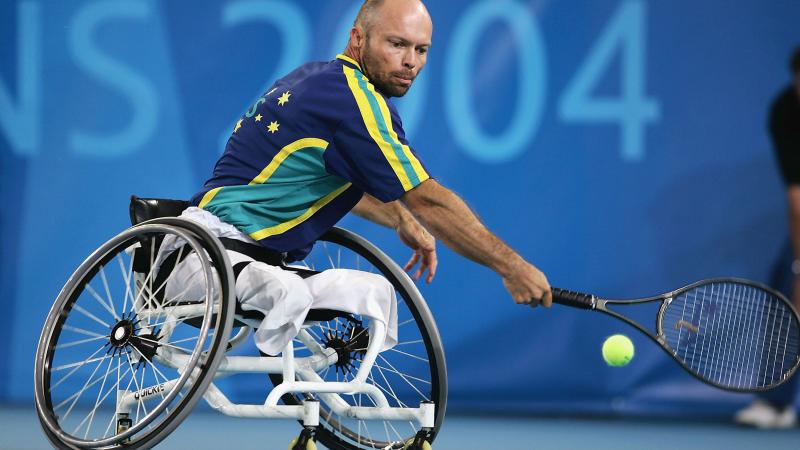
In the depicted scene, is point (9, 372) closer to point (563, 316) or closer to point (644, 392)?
point (563, 316)

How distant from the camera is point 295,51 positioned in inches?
196

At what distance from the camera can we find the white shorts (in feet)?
8.85

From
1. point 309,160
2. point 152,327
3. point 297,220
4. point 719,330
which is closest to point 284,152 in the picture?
point 309,160

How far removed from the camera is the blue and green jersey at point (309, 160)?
2.85 metres

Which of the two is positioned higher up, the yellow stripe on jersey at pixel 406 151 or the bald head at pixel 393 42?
the bald head at pixel 393 42

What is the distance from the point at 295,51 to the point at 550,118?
1096 mm

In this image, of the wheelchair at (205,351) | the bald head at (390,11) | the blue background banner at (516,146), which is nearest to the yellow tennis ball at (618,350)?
the wheelchair at (205,351)

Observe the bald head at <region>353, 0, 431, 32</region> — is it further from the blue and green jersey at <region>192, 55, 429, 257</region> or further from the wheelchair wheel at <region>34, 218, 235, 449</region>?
the wheelchair wheel at <region>34, 218, 235, 449</region>

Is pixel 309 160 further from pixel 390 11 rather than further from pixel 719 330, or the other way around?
pixel 719 330

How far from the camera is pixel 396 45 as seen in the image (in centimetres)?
306

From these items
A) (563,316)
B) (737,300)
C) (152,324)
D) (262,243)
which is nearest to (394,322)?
(262,243)

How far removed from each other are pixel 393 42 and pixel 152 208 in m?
0.76

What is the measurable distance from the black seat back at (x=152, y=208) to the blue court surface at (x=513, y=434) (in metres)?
0.88

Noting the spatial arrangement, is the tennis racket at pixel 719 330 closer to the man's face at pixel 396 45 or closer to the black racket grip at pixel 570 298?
the black racket grip at pixel 570 298
